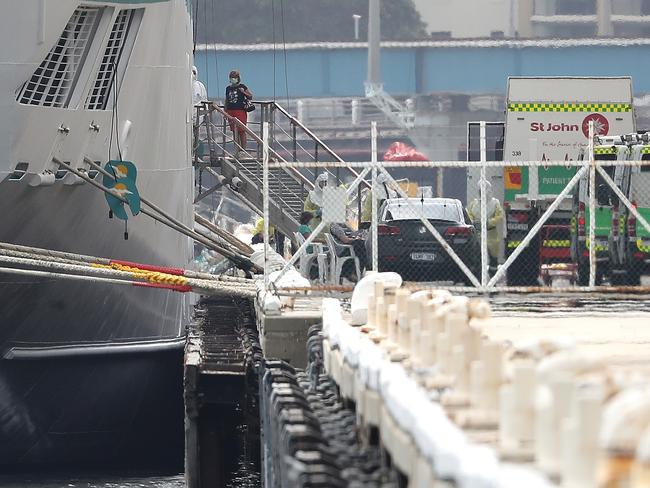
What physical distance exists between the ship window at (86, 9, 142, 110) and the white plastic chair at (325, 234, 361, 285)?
125 inches

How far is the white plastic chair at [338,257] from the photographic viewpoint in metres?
19.7

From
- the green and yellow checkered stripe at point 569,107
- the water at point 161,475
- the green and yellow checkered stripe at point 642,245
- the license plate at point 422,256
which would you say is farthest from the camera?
the green and yellow checkered stripe at point 569,107

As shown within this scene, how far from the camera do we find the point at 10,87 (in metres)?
19.3

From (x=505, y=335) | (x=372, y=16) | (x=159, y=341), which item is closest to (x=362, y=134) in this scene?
(x=372, y=16)

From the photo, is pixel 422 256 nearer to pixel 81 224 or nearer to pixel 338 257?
pixel 338 257

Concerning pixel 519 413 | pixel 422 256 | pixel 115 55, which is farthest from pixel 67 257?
pixel 519 413

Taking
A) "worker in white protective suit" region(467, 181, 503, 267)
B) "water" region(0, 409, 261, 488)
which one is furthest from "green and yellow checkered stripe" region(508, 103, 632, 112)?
"water" region(0, 409, 261, 488)

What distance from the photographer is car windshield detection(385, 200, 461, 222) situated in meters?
23.8

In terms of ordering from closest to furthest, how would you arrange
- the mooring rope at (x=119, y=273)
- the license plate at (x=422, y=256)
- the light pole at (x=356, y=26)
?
the mooring rope at (x=119, y=273)
the license plate at (x=422, y=256)
the light pole at (x=356, y=26)

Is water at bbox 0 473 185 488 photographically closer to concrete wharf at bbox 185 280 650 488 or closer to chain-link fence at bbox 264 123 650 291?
chain-link fence at bbox 264 123 650 291

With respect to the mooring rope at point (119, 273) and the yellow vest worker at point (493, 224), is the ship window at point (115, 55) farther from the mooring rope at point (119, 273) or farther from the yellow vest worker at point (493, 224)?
the yellow vest worker at point (493, 224)

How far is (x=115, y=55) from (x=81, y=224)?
2095mm

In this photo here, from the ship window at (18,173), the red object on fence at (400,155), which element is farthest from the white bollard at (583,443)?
the red object on fence at (400,155)

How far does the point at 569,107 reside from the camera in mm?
30453
